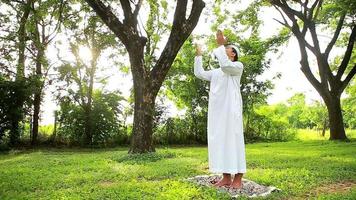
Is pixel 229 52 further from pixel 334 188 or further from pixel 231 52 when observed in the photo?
pixel 334 188

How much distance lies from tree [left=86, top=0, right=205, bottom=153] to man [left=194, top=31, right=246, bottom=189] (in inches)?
230

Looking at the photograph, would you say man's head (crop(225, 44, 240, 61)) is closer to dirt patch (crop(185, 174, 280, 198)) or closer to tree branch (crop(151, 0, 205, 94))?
dirt patch (crop(185, 174, 280, 198))

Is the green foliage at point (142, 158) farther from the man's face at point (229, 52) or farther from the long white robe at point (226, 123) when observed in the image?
the man's face at point (229, 52)

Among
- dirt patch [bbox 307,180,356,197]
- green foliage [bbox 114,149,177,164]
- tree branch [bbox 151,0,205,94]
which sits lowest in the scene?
dirt patch [bbox 307,180,356,197]

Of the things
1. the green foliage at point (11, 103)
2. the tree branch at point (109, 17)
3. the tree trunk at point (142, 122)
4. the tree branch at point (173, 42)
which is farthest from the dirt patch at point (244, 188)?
the green foliage at point (11, 103)

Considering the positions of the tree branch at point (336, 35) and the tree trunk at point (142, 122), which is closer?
the tree trunk at point (142, 122)

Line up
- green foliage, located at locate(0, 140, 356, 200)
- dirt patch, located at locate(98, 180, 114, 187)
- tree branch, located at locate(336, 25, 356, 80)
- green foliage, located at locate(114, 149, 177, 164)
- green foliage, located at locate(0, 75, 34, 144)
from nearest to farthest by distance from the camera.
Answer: green foliage, located at locate(0, 140, 356, 200) → dirt patch, located at locate(98, 180, 114, 187) → green foliage, located at locate(114, 149, 177, 164) → green foliage, located at locate(0, 75, 34, 144) → tree branch, located at locate(336, 25, 356, 80)

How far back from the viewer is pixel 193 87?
23.5 metres

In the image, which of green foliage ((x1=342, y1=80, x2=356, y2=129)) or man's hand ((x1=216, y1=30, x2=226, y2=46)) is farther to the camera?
green foliage ((x1=342, y1=80, x2=356, y2=129))

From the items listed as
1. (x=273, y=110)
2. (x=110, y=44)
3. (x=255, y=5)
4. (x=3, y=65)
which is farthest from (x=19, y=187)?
(x=273, y=110)

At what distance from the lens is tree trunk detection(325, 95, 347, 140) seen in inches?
873

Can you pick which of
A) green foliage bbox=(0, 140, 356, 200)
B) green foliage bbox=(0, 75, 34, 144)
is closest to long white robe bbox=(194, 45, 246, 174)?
green foliage bbox=(0, 140, 356, 200)

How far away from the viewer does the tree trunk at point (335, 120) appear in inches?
873

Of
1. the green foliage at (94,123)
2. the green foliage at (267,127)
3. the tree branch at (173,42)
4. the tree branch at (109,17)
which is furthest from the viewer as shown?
the green foliage at (267,127)
